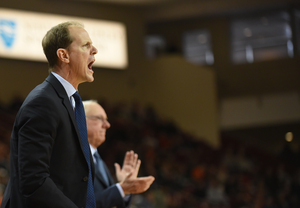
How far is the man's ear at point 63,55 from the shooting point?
1.37 m

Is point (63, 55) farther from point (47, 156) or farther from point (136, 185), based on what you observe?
point (136, 185)

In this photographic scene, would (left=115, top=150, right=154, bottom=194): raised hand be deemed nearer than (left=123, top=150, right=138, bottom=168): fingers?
Yes

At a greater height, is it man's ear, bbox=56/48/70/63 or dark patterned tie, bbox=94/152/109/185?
man's ear, bbox=56/48/70/63

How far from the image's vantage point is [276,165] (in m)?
8.52

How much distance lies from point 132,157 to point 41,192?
0.94m

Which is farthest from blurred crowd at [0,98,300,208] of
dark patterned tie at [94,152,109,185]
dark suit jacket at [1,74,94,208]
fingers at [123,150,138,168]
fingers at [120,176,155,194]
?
dark suit jacket at [1,74,94,208]

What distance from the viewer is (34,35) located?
341 inches

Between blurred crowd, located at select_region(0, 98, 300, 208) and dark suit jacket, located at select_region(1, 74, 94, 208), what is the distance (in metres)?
3.80

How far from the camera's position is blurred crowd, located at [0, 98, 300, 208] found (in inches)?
271

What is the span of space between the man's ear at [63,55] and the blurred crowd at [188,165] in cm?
378

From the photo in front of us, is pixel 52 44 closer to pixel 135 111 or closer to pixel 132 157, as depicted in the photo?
pixel 132 157

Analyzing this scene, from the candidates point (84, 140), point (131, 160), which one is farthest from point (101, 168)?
point (84, 140)

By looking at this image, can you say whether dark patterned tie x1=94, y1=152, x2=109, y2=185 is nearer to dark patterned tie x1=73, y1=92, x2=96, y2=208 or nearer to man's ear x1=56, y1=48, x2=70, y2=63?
dark patterned tie x1=73, y1=92, x2=96, y2=208

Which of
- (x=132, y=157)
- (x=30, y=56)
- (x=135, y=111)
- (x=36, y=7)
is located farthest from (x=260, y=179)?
(x=132, y=157)
